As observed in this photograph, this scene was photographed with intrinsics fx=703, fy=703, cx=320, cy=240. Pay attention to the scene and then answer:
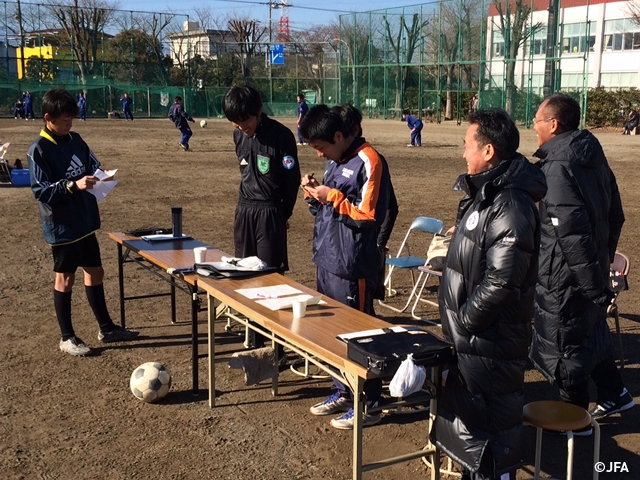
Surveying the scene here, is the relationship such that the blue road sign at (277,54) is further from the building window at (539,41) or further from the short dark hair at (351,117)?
the short dark hair at (351,117)

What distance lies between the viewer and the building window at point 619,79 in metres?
47.4

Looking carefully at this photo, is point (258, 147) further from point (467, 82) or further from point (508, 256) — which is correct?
point (467, 82)

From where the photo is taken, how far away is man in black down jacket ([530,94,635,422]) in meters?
3.99

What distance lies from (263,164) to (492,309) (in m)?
2.72

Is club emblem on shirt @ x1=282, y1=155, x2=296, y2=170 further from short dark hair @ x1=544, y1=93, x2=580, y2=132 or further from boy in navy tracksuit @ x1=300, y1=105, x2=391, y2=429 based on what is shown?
short dark hair @ x1=544, y1=93, x2=580, y2=132

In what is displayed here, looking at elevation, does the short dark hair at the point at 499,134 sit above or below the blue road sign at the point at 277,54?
below

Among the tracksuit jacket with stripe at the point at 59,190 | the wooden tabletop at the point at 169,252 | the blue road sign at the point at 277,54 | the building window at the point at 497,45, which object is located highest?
the blue road sign at the point at 277,54

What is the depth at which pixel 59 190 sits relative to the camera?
199 inches

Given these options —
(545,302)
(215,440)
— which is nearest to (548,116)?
(545,302)

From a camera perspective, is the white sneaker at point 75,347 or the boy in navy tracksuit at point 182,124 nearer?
the white sneaker at point 75,347

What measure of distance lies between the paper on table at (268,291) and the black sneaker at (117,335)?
1980mm

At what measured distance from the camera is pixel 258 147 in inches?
206

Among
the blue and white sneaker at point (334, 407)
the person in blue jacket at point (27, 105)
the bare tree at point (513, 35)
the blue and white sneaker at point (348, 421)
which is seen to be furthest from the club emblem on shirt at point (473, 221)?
the person in blue jacket at point (27, 105)

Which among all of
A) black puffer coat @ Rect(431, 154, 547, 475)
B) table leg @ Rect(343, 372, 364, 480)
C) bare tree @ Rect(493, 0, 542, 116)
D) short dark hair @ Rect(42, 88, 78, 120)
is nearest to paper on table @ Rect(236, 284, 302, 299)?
table leg @ Rect(343, 372, 364, 480)
